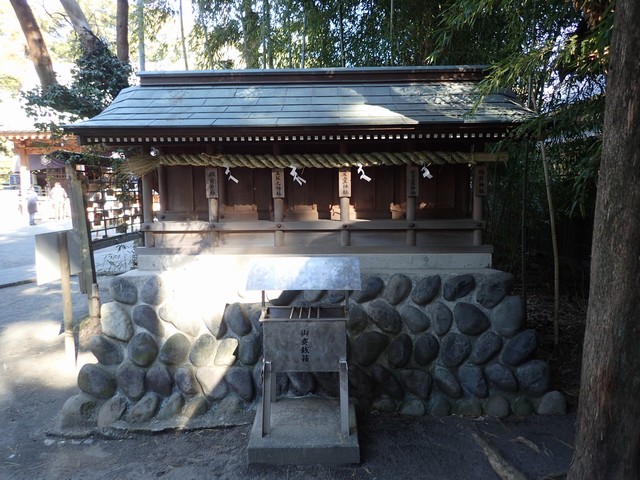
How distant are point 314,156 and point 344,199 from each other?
0.61 m

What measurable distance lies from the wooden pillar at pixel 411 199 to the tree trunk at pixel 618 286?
91.0 inches

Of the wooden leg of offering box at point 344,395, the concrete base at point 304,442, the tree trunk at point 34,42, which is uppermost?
the tree trunk at point 34,42

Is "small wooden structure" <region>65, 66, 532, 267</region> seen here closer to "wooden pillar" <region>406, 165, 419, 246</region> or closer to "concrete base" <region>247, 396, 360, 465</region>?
"wooden pillar" <region>406, 165, 419, 246</region>

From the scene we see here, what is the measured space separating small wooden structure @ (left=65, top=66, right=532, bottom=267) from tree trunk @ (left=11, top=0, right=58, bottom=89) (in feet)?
10.6

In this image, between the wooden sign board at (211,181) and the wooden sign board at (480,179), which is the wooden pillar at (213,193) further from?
the wooden sign board at (480,179)

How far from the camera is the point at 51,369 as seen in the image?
18.5ft

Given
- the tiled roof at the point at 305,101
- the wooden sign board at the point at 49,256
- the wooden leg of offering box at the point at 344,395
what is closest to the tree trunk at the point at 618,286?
the wooden leg of offering box at the point at 344,395

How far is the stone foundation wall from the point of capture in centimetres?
456

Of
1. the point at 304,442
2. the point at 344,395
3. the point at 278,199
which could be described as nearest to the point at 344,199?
the point at 278,199

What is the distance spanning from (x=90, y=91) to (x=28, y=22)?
5.25ft

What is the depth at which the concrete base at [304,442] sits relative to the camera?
11.7 ft

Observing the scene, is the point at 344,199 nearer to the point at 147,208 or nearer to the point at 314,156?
the point at 314,156

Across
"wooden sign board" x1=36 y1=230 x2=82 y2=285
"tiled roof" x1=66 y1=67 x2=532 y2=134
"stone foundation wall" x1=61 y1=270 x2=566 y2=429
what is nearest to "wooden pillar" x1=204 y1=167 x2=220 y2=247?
"tiled roof" x1=66 y1=67 x2=532 y2=134

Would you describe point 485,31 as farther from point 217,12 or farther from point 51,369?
point 51,369
